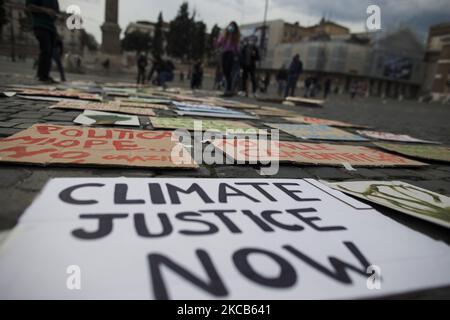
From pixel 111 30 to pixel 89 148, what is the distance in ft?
64.6

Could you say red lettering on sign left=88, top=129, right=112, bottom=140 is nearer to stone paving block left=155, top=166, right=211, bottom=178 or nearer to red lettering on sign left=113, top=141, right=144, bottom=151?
red lettering on sign left=113, top=141, right=144, bottom=151

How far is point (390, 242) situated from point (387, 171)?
131 centimetres

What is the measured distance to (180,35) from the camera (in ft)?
205

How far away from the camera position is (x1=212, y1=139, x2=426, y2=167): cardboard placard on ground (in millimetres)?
2345

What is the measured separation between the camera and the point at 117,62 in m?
21.3

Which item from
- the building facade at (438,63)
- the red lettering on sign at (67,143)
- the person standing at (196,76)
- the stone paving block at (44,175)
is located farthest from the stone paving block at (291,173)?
the building facade at (438,63)

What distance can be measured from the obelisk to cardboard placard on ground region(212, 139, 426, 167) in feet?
61.5

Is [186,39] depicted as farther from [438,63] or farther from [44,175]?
[44,175]

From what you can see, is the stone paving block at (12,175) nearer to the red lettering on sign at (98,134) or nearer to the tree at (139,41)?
the red lettering on sign at (98,134)

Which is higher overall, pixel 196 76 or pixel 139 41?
pixel 139 41

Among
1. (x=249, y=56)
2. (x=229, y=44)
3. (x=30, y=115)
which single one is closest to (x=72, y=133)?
(x=30, y=115)

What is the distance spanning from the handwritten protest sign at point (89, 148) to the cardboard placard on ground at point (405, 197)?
3.01 ft

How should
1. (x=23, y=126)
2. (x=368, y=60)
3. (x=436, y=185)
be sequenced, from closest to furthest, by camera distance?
(x=436, y=185) < (x=23, y=126) < (x=368, y=60)

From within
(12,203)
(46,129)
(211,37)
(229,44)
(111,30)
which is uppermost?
(211,37)
